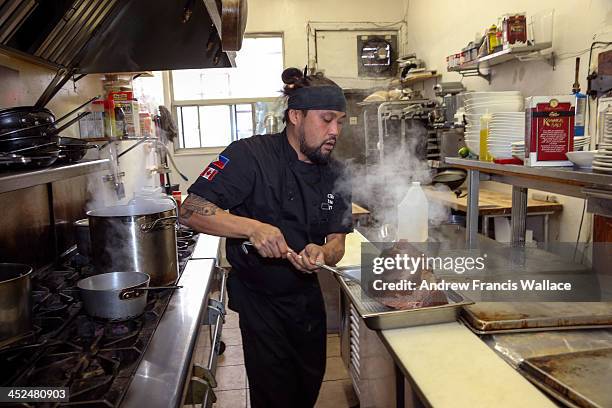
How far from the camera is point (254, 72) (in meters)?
6.71

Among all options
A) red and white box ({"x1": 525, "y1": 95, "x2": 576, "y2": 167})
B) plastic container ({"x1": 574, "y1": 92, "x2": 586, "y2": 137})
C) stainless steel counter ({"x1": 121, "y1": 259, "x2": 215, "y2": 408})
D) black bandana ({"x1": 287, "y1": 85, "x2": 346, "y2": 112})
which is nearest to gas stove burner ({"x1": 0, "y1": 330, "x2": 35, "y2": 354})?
stainless steel counter ({"x1": 121, "y1": 259, "x2": 215, "y2": 408})

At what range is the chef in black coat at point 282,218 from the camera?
2.00 meters

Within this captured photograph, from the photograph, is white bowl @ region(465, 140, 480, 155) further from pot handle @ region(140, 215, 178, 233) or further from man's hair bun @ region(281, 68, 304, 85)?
pot handle @ region(140, 215, 178, 233)

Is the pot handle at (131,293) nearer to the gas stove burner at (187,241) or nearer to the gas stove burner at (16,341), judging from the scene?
the gas stove burner at (16,341)

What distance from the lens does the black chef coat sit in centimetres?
199

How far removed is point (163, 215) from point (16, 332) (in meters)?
0.65

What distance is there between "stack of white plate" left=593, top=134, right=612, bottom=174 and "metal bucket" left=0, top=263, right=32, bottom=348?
183 centimetres

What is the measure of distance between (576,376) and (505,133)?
1405mm

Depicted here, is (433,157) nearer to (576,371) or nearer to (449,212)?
(449,212)

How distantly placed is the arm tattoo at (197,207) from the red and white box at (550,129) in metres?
1.34

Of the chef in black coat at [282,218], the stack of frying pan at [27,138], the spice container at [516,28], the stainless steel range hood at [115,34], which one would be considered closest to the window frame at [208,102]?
the spice container at [516,28]

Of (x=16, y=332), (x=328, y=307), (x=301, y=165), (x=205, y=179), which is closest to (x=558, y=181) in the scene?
(x=301, y=165)

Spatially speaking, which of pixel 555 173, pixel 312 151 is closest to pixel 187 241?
pixel 312 151

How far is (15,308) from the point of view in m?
1.30
